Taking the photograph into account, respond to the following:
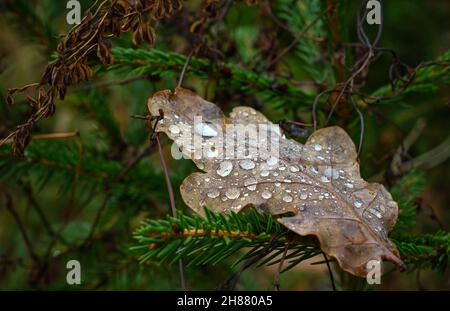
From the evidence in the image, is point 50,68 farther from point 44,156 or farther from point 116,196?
point 116,196

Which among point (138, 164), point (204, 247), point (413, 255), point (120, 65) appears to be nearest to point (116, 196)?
point (138, 164)

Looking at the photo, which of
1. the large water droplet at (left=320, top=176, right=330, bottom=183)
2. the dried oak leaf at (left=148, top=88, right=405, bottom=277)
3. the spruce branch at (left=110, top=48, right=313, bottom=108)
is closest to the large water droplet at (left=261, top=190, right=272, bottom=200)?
the dried oak leaf at (left=148, top=88, right=405, bottom=277)

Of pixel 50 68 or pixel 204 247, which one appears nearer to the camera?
pixel 204 247

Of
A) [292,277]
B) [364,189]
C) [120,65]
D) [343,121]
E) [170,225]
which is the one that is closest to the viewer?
[170,225]

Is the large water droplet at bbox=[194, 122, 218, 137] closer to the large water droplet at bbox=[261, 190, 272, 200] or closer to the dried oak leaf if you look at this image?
the dried oak leaf

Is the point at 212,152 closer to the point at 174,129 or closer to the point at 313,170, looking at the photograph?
the point at 174,129

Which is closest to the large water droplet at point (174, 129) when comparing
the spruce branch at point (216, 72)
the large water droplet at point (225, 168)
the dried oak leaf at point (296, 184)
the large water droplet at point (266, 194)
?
the dried oak leaf at point (296, 184)

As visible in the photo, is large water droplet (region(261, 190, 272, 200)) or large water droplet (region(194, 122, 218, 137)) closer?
large water droplet (region(261, 190, 272, 200))
